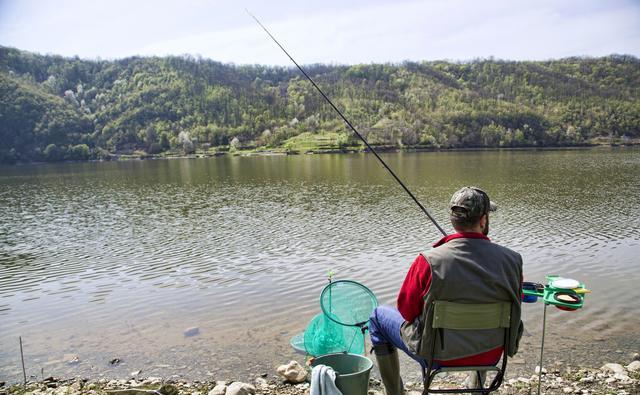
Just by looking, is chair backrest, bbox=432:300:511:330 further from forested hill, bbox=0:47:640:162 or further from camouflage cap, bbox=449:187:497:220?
forested hill, bbox=0:47:640:162

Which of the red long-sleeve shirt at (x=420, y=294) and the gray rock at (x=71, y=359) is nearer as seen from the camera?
the red long-sleeve shirt at (x=420, y=294)

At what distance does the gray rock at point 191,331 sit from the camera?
365 inches

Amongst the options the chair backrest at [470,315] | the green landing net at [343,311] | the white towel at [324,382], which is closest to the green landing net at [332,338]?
the green landing net at [343,311]

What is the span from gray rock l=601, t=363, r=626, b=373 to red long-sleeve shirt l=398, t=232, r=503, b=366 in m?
4.10

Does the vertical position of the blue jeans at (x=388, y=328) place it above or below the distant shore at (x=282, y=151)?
above

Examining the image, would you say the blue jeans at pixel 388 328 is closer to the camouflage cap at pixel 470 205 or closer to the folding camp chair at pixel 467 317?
the folding camp chair at pixel 467 317

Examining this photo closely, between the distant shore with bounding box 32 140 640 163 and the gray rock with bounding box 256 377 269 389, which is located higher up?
the gray rock with bounding box 256 377 269 389

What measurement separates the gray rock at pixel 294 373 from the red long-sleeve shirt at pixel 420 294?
3.49 metres

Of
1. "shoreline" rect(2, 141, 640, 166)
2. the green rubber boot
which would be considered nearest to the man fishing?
the green rubber boot

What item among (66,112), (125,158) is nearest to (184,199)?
(125,158)

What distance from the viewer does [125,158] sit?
474 ft

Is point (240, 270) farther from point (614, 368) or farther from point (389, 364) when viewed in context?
point (389, 364)

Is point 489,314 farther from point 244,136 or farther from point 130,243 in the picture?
point 244,136

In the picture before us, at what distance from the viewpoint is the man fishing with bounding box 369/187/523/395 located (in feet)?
10.6
